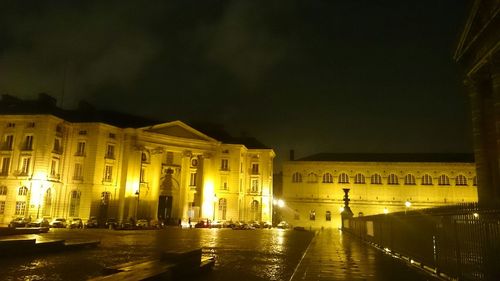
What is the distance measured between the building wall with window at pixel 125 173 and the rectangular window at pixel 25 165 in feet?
0.41

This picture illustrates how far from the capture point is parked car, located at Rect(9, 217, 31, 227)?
43309 millimetres

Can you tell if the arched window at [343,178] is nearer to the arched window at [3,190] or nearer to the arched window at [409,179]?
the arched window at [409,179]

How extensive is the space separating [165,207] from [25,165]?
22204 mm

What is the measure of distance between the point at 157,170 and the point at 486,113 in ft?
161

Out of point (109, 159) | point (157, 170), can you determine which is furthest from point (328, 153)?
point (109, 159)

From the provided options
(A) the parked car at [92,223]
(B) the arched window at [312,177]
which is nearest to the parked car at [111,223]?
(A) the parked car at [92,223]

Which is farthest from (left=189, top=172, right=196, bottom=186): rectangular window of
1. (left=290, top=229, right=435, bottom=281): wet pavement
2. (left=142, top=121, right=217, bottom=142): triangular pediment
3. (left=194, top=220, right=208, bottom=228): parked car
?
(left=290, top=229, right=435, bottom=281): wet pavement

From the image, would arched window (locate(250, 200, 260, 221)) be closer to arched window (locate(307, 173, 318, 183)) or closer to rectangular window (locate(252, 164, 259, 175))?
rectangular window (locate(252, 164, 259, 175))

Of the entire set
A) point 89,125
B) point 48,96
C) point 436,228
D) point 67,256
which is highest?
point 48,96

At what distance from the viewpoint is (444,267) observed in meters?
12.1

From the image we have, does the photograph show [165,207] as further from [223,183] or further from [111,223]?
[111,223]

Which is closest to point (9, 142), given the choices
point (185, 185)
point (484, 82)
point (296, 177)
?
point (185, 185)

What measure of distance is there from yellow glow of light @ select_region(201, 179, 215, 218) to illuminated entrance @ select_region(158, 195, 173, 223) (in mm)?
5525

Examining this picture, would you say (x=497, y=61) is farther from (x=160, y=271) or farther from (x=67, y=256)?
(x=67, y=256)
